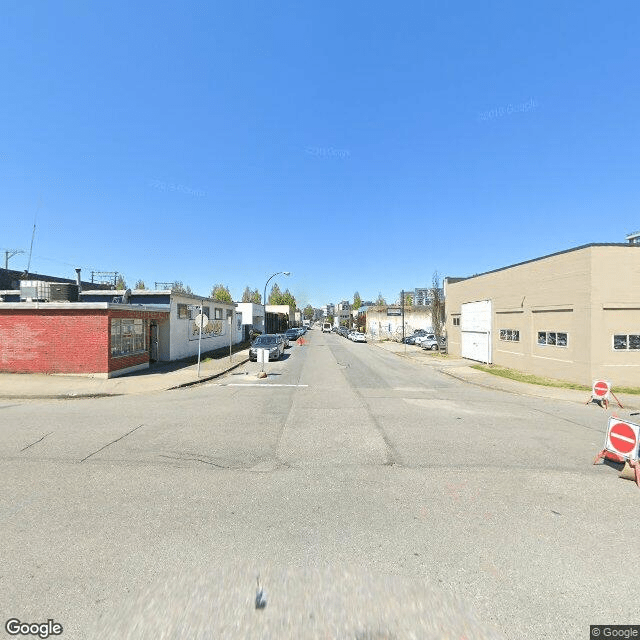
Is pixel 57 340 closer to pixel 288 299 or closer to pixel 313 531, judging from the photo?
pixel 313 531

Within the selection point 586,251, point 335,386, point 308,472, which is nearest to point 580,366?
point 586,251

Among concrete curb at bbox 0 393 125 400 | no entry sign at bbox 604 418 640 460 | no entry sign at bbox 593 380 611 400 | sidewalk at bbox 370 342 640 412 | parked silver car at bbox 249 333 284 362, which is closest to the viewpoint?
no entry sign at bbox 604 418 640 460

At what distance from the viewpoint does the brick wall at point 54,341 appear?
13.6m

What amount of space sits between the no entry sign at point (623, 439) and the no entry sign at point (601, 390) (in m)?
6.26

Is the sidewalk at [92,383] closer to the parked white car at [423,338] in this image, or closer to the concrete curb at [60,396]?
the concrete curb at [60,396]

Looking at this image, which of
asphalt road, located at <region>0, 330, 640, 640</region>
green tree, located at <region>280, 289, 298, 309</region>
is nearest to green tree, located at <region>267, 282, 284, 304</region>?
green tree, located at <region>280, 289, 298, 309</region>

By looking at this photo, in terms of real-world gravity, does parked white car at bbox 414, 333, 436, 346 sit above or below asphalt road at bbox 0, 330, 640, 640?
above

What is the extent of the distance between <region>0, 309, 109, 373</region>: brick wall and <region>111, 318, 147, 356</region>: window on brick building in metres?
0.60

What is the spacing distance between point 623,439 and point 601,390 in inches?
260

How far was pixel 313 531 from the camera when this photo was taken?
3701mm

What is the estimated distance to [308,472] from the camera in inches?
206

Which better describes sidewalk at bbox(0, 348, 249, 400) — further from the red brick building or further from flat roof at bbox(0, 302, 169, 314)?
flat roof at bbox(0, 302, 169, 314)

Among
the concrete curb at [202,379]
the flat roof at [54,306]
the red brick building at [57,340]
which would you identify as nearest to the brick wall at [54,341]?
the red brick building at [57,340]

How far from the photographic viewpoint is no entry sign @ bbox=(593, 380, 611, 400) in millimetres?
10692
